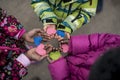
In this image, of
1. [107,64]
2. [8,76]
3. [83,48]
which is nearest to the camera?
[107,64]

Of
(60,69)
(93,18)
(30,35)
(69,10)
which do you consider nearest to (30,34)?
(30,35)

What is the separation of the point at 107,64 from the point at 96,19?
1.20 meters

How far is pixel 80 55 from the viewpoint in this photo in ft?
2.98

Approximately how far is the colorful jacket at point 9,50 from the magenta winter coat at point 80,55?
8.5 inches

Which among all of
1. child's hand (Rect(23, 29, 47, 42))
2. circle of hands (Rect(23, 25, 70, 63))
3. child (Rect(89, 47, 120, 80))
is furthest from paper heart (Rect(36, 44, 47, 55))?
child (Rect(89, 47, 120, 80))

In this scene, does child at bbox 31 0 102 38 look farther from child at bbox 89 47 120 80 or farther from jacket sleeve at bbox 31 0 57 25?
child at bbox 89 47 120 80

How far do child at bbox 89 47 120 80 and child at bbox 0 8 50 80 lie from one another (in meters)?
0.67

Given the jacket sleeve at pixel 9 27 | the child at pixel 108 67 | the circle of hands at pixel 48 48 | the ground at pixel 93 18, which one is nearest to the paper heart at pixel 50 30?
the circle of hands at pixel 48 48

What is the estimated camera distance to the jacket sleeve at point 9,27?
1.09 metres

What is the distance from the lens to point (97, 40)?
3.00ft

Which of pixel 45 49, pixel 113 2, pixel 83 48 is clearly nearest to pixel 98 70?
pixel 83 48

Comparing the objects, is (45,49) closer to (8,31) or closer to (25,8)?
(8,31)

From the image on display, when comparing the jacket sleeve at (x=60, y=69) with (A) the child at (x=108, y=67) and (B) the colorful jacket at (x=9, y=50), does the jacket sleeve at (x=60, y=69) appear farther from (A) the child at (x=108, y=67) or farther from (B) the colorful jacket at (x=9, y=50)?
(A) the child at (x=108, y=67)

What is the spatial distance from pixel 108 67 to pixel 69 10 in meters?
0.77
